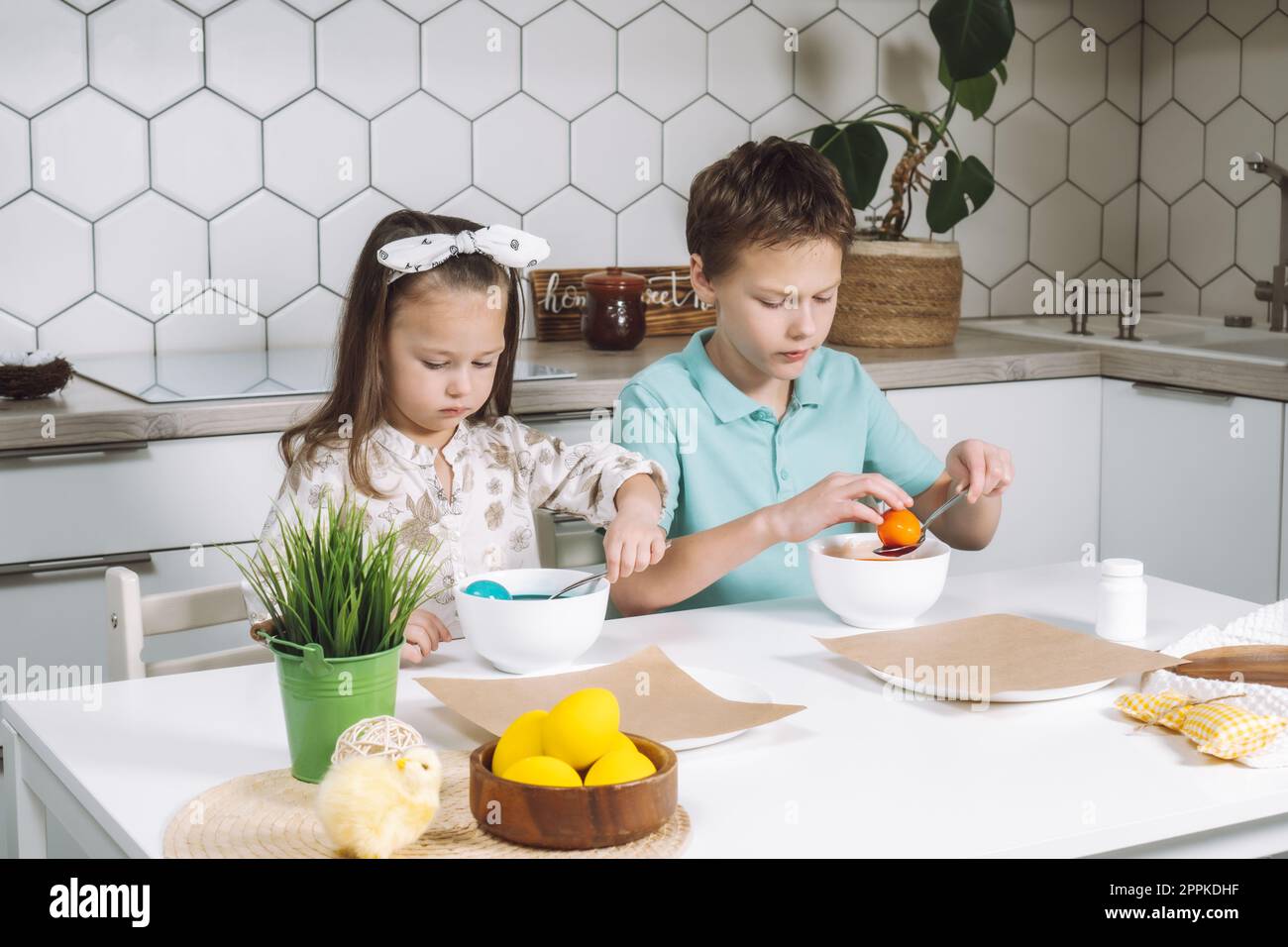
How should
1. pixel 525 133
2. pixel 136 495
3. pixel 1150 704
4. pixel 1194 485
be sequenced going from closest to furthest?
1. pixel 1150 704
2. pixel 136 495
3. pixel 1194 485
4. pixel 525 133

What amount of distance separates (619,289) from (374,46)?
586 millimetres

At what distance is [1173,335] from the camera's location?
112 inches

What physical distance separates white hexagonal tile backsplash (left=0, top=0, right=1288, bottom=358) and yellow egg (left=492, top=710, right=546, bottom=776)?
1706mm

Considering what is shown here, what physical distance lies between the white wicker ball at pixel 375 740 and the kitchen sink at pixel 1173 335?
1719 millimetres

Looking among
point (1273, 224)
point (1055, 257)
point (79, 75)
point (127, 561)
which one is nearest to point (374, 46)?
point (79, 75)

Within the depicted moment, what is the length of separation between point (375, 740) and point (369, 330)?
730mm

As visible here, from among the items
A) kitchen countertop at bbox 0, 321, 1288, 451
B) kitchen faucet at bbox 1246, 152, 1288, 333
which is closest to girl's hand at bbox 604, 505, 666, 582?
kitchen countertop at bbox 0, 321, 1288, 451

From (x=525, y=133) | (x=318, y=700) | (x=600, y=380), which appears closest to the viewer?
(x=318, y=700)

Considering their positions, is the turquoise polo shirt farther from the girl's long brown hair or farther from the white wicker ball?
the white wicker ball

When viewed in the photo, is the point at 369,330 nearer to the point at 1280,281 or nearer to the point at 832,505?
the point at 832,505

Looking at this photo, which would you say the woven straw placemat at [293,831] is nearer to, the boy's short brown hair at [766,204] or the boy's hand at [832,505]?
the boy's hand at [832,505]

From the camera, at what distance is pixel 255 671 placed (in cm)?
121

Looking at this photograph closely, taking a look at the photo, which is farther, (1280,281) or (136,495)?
(1280,281)

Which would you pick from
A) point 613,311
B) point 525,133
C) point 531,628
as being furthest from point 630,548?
point 525,133
